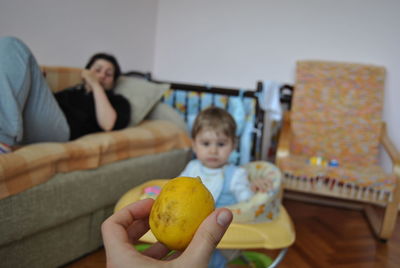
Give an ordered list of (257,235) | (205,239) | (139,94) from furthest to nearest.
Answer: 1. (139,94)
2. (257,235)
3. (205,239)

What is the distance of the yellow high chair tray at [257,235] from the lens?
1.01 m

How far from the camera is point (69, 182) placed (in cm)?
133

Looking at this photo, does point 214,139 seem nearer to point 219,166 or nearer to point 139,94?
point 219,166

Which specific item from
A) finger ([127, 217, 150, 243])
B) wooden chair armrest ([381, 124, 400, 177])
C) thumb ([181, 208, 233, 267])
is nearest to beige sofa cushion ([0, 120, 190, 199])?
finger ([127, 217, 150, 243])

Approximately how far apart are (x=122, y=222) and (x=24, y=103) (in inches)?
42.3

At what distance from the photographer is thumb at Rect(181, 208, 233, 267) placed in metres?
0.44

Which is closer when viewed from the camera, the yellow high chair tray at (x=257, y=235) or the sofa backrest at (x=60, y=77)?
Result: the yellow high chair tray at (x=257, y=235)

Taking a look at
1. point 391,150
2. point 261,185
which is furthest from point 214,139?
point 391,150

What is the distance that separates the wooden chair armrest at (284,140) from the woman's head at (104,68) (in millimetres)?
1172

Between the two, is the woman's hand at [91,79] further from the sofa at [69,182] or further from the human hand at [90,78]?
the sofa at [69,182]

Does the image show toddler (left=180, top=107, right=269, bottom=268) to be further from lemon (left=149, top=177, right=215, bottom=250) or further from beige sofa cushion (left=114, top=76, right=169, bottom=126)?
lemon (left=149, top=177, right=215, bottom=250)

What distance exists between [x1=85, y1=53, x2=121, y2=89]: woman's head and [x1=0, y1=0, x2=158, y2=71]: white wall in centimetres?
41

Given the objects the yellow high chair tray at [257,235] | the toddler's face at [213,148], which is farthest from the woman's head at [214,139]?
the yellow high chair tray at [257,235]

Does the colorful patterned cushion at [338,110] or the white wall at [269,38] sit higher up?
the white wall at [269,38]
